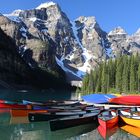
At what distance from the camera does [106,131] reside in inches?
1720

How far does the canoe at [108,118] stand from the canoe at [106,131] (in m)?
0.39

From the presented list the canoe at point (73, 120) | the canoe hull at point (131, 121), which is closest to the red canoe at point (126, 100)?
the canoe at point (73, 120)

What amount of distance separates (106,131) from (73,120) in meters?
5.01

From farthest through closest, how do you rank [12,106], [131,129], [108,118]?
[12,106], [108,118], [131,129]

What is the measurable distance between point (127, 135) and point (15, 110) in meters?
18.3

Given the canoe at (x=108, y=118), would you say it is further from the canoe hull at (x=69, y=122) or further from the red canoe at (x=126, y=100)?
the red canoe at (x=126, y=100)

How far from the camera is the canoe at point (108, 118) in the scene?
4404cm

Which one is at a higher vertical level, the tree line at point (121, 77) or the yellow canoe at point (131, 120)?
the tree line at point (121, 77)

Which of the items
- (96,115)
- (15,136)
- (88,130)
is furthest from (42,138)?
(96,115)

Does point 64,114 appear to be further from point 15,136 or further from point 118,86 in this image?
point 118,86

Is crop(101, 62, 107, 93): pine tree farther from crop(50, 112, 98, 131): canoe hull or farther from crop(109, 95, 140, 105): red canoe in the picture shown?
crop(50, 112, 98, 131): canoe hull

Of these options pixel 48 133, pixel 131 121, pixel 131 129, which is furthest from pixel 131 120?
pixel 48 133

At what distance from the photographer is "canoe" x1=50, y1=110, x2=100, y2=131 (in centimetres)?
4406

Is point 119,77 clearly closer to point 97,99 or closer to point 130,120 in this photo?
point 97,99
